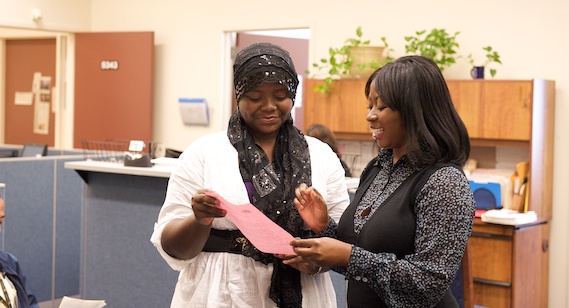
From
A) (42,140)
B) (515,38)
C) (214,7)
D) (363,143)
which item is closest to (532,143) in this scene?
(515,38)

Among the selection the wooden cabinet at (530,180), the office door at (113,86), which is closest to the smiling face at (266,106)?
the wooden cabinet at (530,180)

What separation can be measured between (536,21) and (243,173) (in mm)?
4192

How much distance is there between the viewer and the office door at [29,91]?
364 inches

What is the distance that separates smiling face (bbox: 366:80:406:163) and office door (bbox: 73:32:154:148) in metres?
6.14

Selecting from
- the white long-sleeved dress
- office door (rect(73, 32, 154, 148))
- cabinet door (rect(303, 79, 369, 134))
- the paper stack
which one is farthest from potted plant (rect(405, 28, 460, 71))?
the white long-sleeved dress

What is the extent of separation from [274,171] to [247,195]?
0.10 metres

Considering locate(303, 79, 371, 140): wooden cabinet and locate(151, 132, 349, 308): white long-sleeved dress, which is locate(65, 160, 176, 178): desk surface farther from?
locate(303, 79, 371, 140): wooden cabinet

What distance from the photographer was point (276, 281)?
181cm

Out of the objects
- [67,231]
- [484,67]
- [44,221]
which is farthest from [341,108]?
[44,221]

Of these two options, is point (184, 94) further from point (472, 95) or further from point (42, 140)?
point (472, 95)

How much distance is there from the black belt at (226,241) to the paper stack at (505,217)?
3366mm

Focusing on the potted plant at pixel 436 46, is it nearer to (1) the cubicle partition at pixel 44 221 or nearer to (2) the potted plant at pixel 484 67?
(2) the potted plant at pixel 484 67

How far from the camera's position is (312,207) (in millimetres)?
1779

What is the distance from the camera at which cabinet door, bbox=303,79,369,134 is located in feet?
19.3
